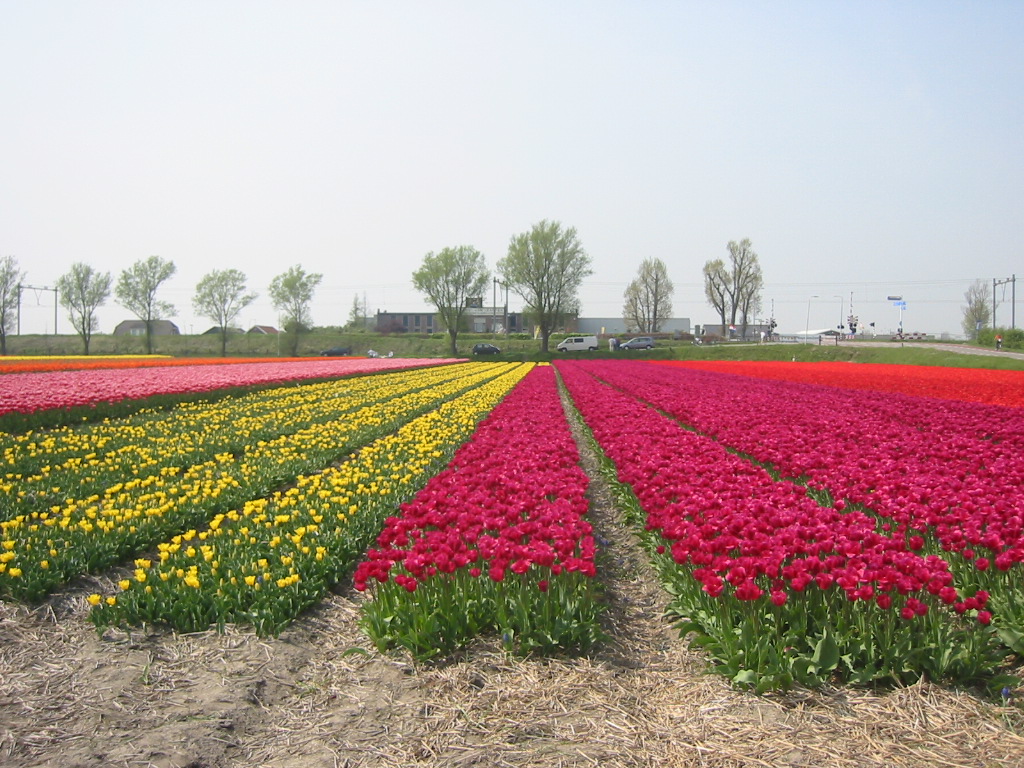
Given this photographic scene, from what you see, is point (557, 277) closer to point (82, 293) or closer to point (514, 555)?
point (82, 293)

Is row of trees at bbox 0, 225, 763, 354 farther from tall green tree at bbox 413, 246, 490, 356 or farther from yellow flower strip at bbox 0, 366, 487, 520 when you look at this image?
yellow flower strip at bbox 0, 366, 487, 520

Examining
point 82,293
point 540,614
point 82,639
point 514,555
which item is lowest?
point 82,639

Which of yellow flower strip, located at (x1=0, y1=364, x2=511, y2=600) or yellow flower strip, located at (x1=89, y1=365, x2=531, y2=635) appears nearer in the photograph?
yellow flower strip, located at (x1=89, y1=365, x2=531, y2=635)

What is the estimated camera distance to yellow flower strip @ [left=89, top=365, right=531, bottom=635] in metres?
4.55

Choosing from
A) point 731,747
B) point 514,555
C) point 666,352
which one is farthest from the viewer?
point 666,352

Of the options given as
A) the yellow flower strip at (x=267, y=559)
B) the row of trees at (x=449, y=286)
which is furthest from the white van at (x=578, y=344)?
the yellow flower strip at (x=267, y=559)

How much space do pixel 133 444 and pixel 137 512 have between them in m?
5.25

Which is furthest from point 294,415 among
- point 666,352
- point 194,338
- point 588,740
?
point 194,338

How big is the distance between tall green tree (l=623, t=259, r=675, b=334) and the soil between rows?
108 meters

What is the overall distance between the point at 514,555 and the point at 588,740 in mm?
1333

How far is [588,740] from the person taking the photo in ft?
10.7

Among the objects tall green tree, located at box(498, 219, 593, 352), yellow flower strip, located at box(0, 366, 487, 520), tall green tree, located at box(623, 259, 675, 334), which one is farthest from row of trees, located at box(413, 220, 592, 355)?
yellow flower strip, located at box(0, 366, 487, 520)

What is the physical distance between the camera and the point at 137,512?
6461 mm

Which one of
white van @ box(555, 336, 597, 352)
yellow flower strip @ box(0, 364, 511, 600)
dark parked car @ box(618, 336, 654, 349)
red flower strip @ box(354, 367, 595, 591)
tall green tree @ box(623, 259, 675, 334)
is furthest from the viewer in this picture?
tall green tree @ box(623, 259, 675, 334)
